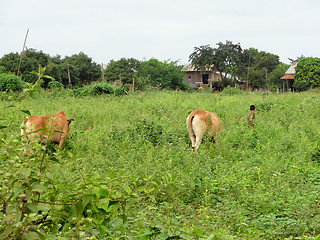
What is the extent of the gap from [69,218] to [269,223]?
9.99 ft

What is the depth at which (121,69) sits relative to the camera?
41094mm

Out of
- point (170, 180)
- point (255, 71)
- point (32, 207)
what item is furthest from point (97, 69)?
point (32, 207)

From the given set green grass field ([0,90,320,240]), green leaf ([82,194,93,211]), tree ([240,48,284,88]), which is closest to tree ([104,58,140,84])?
tree ([240,48,284,88])

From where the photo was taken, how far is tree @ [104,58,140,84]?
40.9 m

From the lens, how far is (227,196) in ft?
18.1

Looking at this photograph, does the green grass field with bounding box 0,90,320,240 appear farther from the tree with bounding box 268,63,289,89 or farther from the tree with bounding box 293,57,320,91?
the tree with bounding box 268,63,289,89

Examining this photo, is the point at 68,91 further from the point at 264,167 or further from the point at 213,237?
the point at 213,237

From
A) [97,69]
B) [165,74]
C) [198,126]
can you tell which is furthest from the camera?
[97,69]

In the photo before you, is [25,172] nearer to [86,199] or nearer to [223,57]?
[86,199]

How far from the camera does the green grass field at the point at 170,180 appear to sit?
2312mm

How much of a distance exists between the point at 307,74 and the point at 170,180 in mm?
47266

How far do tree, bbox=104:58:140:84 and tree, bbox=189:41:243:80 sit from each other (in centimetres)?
777

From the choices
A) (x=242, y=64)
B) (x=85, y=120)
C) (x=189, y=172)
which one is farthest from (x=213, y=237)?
(x=242, y=64)

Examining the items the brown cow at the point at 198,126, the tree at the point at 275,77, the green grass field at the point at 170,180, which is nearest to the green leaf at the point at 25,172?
the green grass field at the point at 170,180
